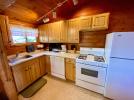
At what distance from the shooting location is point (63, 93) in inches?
79.5

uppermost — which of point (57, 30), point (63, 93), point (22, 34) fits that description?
point (57, 30)

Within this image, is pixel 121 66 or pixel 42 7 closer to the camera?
pixel 121 66

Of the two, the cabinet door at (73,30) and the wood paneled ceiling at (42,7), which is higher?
the wood paneled ceiling at (42,7)

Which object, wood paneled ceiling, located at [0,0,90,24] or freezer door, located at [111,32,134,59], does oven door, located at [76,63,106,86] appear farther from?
wood paneled ceiling, located at [0,0,90,24]

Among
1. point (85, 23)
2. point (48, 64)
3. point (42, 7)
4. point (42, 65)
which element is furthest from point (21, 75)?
point (85, 23)

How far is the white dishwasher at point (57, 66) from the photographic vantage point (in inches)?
96.6

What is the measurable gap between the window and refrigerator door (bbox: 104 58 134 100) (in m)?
2.97

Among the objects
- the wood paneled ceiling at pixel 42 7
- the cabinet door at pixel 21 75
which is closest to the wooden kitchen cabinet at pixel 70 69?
the cabinet door at pixel 21 75

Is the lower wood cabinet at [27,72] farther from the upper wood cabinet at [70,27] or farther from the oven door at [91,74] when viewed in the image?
the oven door at [91,74]

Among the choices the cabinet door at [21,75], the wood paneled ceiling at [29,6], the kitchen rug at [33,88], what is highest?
the wood paneled ceiling at [29,6]

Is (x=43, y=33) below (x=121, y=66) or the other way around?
the other way around

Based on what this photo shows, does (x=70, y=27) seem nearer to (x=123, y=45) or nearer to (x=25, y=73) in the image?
(x=123, y=45)

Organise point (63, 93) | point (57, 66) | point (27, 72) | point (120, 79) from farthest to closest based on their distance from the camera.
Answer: point (57, 66) → point (27, 72) → point (63, 93) → point (120, 79)

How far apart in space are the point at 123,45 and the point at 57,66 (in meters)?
1.97
